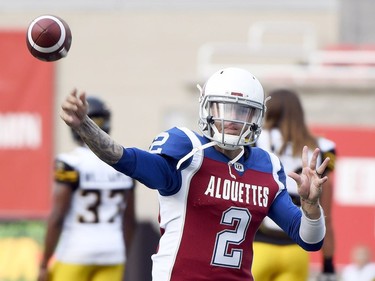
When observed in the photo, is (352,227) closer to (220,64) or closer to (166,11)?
(220,64)

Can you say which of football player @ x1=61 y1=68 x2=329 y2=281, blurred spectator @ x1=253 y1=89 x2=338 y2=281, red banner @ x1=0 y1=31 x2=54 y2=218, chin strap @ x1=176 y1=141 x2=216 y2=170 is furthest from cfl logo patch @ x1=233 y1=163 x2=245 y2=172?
red banner @ x1=0 y1=31 x2=54 y2=218

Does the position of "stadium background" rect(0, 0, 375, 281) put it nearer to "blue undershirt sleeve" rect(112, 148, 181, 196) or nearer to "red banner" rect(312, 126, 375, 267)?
"red banner" rect(312, 126, 375, 267)

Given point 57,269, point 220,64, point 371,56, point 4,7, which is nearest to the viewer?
point 57,269

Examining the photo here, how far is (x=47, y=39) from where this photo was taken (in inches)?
206

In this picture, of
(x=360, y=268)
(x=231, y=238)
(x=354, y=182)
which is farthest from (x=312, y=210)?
(x=354, y=182)

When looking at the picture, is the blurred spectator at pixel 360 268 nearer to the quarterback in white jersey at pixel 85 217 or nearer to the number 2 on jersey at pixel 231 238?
the quarterback in white jersey at pixel 85 217

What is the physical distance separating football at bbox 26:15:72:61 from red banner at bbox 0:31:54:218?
1300cm

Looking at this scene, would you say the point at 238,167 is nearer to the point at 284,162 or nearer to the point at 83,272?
the point at 284,162

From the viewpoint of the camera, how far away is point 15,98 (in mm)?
18344

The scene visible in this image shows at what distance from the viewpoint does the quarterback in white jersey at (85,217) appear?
A: 755 cm

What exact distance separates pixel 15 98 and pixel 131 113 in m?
1.77

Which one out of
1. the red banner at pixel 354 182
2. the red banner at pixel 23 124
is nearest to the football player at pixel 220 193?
the red banner at pixel 354 182

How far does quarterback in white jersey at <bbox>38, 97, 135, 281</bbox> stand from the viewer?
24.8 ft

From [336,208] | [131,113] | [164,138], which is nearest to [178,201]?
[164,138]
